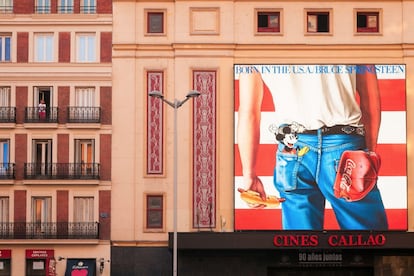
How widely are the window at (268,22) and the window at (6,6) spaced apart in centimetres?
1459

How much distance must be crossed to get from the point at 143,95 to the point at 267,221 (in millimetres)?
10191

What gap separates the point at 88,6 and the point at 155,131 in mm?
8391

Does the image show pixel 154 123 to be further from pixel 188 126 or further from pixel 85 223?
pixel 85 223

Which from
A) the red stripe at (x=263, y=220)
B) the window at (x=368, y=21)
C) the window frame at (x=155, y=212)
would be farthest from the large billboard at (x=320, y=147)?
the window frame at (x=155, y=212)

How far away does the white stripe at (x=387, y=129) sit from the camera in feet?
186

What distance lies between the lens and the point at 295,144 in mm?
56469

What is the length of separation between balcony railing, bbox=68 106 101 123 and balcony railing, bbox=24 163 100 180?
2.54 meters

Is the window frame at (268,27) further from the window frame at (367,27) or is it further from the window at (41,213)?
the window at (41,213)

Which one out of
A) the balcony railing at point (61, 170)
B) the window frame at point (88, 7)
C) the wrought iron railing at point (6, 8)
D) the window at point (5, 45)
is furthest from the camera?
the wrought iron railing at point (6, 8)

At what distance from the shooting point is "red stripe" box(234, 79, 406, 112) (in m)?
56.7

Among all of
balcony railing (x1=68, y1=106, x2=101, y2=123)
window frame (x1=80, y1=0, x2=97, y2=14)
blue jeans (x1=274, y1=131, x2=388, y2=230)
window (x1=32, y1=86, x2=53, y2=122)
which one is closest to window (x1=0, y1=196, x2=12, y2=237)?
window (x1=32, y1=86, x2=53, y2=122)

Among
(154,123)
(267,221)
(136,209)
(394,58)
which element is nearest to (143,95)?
(154,123)

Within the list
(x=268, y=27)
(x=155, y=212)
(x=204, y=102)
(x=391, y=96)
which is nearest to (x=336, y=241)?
(x=391, y=96)

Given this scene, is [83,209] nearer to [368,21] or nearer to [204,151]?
[204,151]
